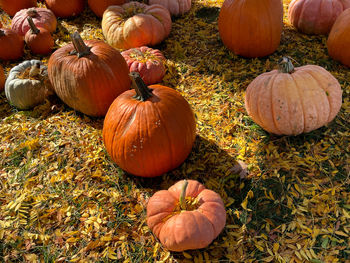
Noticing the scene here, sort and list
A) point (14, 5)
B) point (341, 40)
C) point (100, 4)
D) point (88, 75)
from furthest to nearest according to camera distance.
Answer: point (14, 5), point (100, 4), point (341, 40), point (88, 75)

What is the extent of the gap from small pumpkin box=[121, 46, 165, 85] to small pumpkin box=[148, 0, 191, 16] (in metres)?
1.59

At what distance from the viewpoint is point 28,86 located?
3783 millimetres

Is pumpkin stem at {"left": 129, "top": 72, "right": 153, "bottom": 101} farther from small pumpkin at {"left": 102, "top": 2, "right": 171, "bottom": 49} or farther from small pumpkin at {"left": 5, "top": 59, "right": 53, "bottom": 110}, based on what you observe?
small pumpkin at {"left": 102, "top": 2, "right": 171, "bottom": 49}

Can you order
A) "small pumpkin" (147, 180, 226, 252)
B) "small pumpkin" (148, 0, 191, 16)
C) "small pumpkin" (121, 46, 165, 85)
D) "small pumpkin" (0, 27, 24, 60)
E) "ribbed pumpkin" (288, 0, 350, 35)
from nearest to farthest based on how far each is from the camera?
"small pumpkin" (147, 180, 226, 252) < "small pumpkin" (121, 46, 165, 85) < "ribbed pumpkin" (288, 0, 350, 35) < "small pumpkin" (0, 27, 24, 60) < "small pumpkin" (148, 0, 191, 16)

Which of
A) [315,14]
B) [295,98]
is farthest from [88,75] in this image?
[315,14]

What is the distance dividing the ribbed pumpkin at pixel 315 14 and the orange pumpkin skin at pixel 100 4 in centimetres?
304

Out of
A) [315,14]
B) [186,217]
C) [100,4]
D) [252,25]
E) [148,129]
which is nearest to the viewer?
[186,217]

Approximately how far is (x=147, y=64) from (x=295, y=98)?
77.6 inches

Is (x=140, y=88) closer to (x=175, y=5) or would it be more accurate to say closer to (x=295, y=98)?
(x=295, y=98)

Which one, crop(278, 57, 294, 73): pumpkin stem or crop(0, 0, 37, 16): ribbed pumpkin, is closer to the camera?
crop(278, 57, 294, 73): pumpkin stem

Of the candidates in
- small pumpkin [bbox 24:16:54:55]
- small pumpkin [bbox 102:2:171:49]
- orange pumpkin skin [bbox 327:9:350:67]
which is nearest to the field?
orange pumpkin skin [bbox 327:9:350:67]

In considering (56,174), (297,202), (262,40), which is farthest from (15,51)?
(297,202)

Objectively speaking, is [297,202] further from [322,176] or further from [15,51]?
[15,51]

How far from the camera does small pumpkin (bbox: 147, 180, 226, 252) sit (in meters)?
2.20
